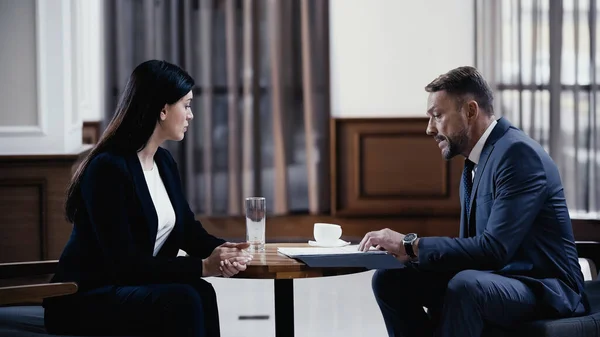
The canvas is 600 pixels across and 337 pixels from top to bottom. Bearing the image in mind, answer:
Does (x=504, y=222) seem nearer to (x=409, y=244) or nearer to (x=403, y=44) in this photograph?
(x=409, y=244)

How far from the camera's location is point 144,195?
2.45 metres

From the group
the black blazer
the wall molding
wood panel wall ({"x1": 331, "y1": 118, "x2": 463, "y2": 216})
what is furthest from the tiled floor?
the black blazer

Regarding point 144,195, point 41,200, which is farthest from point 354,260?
point 41,200

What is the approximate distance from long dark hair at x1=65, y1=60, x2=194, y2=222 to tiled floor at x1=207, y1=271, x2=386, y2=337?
Result: 1.57 m

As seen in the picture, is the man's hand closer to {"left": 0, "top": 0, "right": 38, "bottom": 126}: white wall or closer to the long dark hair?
the long dark hair

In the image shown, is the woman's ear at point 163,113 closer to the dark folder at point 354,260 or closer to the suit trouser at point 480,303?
the dark folder at point 354,260

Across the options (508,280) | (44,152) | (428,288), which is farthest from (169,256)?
(44,152)

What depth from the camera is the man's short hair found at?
254 cm

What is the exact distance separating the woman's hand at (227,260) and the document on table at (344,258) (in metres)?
0.14

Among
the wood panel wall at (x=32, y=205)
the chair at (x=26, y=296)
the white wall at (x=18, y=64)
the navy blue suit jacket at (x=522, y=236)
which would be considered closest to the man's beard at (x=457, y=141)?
the navy blue suit jacket at (x=522, y=236)

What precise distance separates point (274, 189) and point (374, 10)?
1.32m

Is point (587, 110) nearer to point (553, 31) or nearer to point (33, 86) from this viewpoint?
point (553, 31)

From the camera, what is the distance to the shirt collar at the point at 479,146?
100.0 inches

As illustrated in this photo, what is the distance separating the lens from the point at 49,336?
234 centimetres
